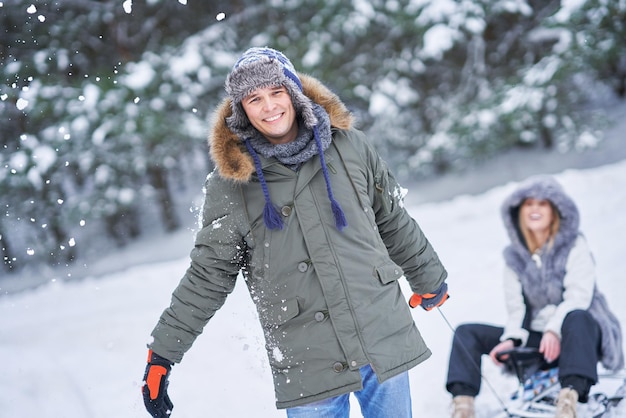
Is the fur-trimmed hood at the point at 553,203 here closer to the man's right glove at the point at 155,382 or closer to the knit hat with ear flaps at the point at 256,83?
the knit hat with ear flaps at the point at 256,83

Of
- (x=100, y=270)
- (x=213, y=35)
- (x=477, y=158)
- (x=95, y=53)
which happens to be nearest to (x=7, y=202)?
(x=100, y=270)

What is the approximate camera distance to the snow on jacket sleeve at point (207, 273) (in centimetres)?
192

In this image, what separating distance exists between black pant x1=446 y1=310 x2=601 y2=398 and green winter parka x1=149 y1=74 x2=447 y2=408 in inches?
40.7

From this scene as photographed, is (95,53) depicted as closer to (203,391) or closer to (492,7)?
(492,7)

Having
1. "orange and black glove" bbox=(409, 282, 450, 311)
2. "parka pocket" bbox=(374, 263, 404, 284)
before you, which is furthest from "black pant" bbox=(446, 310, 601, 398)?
"parka pocket" bbox=(374, 263, 404, 284)

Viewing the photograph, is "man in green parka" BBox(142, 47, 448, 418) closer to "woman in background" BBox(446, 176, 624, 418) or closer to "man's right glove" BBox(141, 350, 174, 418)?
"man's right glove" BBox(141, 350, 174, 418)

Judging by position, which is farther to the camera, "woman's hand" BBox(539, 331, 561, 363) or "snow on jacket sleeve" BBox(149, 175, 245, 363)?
"woman's hand" BBox(539, 331, 561, 363)

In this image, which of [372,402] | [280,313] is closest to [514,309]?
[372,402]

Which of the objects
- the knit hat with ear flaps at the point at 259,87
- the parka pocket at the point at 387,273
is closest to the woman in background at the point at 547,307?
the parka pocket at the point at 387,273

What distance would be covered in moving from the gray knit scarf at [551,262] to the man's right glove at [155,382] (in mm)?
1962

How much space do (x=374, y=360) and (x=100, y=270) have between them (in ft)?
33.3

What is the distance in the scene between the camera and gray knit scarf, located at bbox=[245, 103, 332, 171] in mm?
1912

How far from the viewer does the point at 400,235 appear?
2193mm

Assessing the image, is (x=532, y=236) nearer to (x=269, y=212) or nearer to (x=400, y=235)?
(x=400, y=235)
